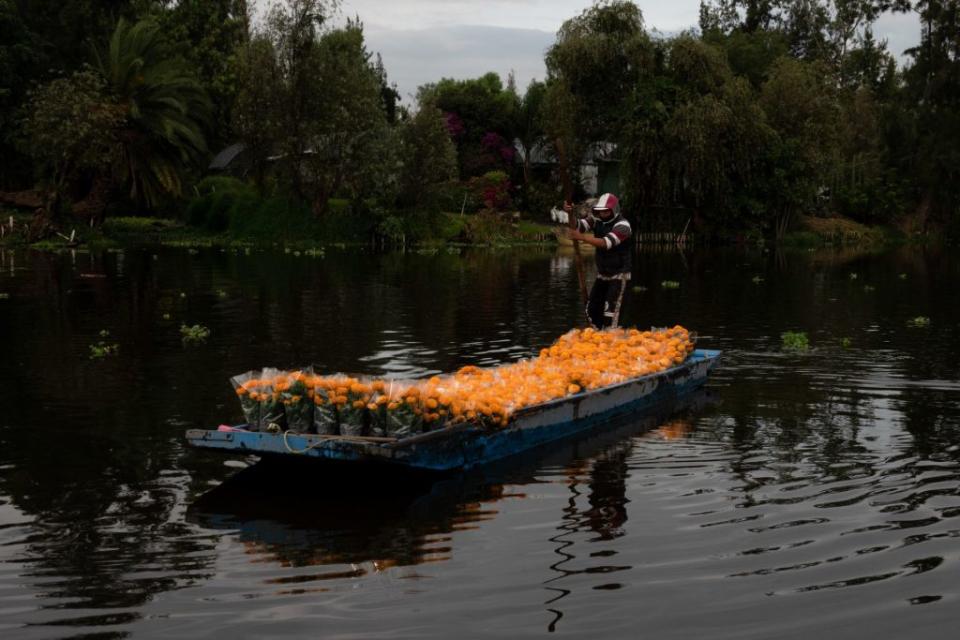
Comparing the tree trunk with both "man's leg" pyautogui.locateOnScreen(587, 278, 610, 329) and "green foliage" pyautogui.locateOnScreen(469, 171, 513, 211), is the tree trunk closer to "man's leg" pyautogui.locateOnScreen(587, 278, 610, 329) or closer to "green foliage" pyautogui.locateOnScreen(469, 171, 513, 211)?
"green foliage" pyautogui.locateOnScreen(469, 171, 513, 211)

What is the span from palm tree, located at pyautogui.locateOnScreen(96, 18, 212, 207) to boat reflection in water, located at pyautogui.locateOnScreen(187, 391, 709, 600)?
160 feet

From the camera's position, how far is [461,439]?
10.8 m

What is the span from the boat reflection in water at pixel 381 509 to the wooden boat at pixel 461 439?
10.0 inches

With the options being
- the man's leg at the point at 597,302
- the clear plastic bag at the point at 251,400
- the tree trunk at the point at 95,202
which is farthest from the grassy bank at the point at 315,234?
the clear plastic bag at the point at 251,400

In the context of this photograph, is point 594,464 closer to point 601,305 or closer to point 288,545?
point 288,545

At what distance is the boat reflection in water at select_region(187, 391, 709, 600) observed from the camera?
877 centimetres

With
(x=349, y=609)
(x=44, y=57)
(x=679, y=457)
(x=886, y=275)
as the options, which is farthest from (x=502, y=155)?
(x=349, y=609)

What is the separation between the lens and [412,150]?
58.3 meters

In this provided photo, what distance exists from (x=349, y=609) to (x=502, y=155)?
7064cm

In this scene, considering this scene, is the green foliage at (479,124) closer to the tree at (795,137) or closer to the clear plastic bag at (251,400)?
the tree at (795,137)

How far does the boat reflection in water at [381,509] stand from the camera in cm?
877

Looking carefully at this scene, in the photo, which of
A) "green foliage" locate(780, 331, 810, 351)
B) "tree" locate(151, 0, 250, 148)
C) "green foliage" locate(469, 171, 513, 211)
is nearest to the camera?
"green foliage" locate(780, 331, 810, 351)

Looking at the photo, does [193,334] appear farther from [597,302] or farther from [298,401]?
[298,401]

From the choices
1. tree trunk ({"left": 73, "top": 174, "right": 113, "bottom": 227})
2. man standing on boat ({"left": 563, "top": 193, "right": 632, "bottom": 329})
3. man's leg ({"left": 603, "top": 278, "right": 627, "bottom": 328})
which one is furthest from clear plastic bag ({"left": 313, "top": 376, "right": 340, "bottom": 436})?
tree trunk ({"left": 73, "top": 174, "right": 113, "bottom": 227})
